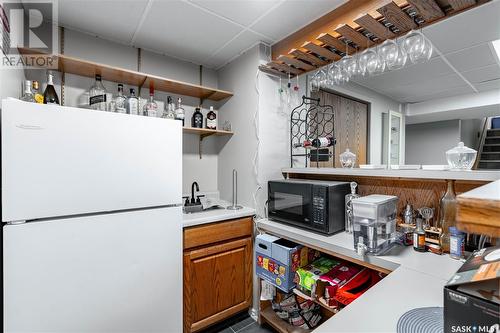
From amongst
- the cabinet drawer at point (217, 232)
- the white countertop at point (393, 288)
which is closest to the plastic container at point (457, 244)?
the white countertop at point (393, 288)

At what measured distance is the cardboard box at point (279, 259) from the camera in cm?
153

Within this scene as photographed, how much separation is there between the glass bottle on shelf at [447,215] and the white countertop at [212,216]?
4.01 feet

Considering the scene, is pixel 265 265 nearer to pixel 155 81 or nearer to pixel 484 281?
pixel 484 281

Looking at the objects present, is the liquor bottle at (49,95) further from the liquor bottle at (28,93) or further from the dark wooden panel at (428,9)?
the dark wooden panel at (428,9)

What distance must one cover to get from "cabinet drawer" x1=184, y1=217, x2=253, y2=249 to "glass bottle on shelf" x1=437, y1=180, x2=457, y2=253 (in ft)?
4.06

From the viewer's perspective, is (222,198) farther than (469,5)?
Yes

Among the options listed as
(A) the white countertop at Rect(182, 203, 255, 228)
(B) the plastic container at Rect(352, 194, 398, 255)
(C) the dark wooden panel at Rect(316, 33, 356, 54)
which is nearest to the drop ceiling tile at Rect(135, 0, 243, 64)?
(C) the dark wooden panel at Rect(316, 33, 356, 54)

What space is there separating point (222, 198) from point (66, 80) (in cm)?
160

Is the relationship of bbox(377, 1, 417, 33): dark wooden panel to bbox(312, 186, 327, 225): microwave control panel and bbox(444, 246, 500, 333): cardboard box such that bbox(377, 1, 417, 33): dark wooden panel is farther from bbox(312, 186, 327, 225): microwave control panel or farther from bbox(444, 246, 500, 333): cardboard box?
bbox(444, 246, 500, 333): cardboard box

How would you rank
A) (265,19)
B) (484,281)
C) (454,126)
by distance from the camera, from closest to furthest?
(484,281)
(265,19)
(454,126)

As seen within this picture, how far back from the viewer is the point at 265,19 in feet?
5.43

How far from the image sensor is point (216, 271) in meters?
1.77

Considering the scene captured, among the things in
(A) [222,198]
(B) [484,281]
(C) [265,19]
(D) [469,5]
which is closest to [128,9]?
(C) [265,19]

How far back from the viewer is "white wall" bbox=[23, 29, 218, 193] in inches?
71.2
